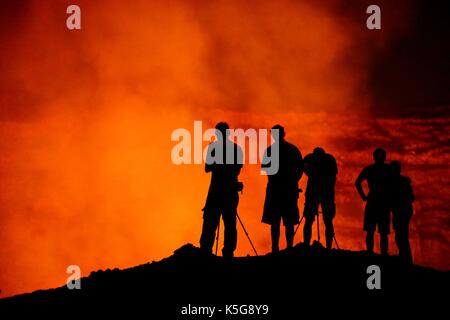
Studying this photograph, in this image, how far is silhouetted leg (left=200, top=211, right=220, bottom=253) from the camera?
10.6 metres

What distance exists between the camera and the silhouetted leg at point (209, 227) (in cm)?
1059

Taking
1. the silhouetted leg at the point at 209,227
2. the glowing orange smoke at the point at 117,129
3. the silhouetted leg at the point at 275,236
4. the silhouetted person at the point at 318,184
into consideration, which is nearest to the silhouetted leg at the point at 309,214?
the silhouetted person at the point at 318,184

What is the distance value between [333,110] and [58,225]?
2063cm

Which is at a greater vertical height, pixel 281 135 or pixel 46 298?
pixel 281 135

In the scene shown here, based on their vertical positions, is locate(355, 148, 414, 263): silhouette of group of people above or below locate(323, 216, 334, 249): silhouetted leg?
above

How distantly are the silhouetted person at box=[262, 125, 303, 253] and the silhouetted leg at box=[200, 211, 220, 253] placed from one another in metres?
→ 0.95

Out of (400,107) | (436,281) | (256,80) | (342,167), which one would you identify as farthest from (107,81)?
(436,281)

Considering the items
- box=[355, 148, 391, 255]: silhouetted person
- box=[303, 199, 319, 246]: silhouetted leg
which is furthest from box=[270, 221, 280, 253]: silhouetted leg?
box=[355, 148, 391, 255]: silhouetted person

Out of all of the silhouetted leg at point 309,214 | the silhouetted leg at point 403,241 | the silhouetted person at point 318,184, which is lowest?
the silhouetted leg at point 403,241

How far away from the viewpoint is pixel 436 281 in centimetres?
927

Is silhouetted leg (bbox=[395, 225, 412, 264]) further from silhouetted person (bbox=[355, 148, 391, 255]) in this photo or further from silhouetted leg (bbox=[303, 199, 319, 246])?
silhouetted leg (bbox=[303, 199, 319, 246])

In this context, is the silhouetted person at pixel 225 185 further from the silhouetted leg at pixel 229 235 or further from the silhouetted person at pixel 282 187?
the silhouetted person at pixel 282 187
